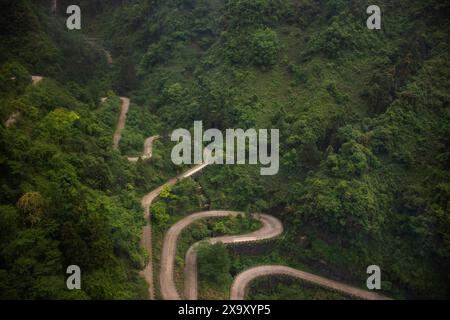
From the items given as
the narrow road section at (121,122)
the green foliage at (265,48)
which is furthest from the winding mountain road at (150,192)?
the green foliage at (265,48)

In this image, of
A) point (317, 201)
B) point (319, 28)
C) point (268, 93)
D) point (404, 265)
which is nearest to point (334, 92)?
point (268, 93)

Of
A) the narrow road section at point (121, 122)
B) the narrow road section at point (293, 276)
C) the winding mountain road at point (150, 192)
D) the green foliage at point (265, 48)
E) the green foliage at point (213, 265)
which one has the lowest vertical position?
the narrow road section at point (293, 276)

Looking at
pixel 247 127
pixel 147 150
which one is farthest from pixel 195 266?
pixel 247 127

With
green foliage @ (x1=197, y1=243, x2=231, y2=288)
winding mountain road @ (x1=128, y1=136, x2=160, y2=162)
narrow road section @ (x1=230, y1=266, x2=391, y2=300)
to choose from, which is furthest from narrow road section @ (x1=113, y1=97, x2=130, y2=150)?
narrow road section @ (x1=230, y1=266, x2=391, y2=300)

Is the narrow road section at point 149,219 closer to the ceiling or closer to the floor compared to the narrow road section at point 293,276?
closer to the ceiling

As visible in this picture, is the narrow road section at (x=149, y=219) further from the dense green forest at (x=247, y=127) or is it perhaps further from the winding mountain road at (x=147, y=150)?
the winding mountain road at (x=147, y=150)
